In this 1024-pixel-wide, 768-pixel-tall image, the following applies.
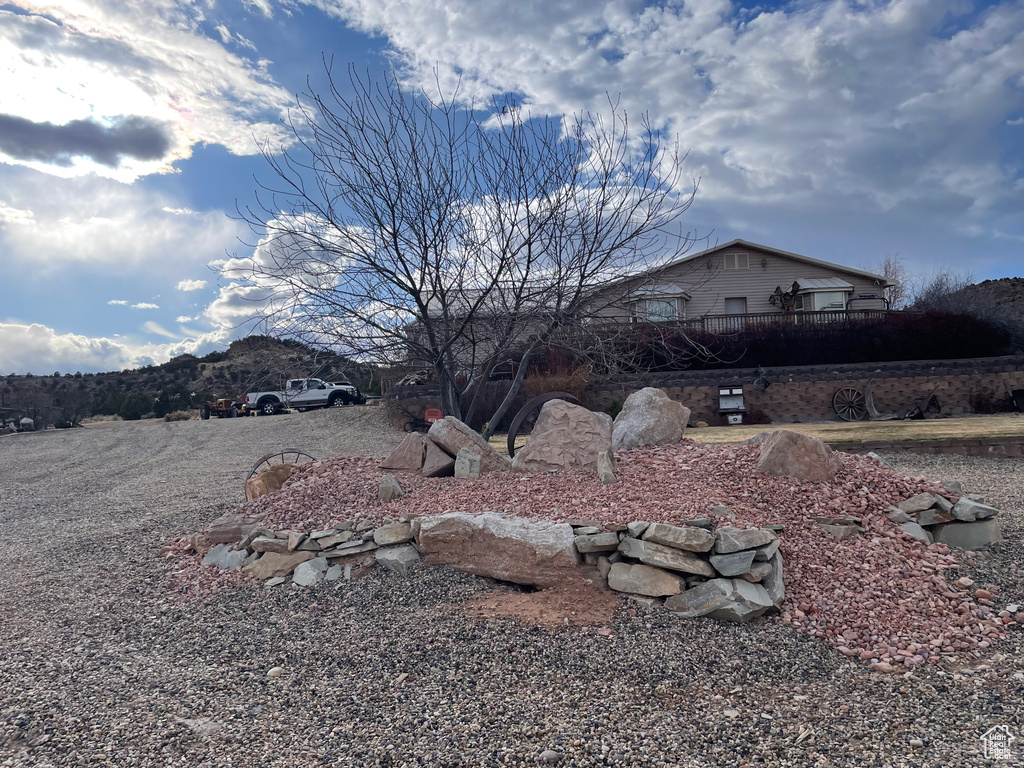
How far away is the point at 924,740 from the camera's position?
250 cm

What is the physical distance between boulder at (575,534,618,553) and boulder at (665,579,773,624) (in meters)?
0.46

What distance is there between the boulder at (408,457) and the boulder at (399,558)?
50.1 inches

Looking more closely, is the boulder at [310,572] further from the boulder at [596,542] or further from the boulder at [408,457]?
the boulder at [596,542]

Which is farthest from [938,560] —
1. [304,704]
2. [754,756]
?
[304,704]

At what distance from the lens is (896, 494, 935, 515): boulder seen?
4.70 m

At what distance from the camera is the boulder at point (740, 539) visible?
3738 millimetres

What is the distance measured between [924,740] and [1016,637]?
1400 millimetres

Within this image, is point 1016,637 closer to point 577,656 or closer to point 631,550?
point 631,550

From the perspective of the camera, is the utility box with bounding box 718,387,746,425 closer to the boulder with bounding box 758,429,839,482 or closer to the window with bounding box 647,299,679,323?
the window with bounding box 647,299,679,323

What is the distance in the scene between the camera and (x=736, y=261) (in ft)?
75.0

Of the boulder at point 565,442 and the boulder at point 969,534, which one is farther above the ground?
the boulder at point 565,442

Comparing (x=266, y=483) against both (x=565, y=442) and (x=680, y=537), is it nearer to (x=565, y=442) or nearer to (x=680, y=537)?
(x=565, y=442)

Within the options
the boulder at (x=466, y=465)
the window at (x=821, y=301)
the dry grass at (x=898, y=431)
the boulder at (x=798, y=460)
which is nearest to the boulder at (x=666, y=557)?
the boulder at (x=798, y=460)

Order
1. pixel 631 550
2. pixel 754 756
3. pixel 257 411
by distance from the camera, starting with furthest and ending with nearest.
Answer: pixel 257 411, pixel 631 550, pixel 754 756
